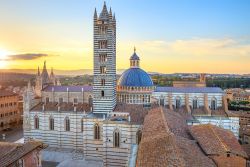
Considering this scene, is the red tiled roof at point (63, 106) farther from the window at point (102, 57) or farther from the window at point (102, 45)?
the window at point (102, 45)

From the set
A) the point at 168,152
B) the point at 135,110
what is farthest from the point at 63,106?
the point at 168,152

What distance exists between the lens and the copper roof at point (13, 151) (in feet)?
47.7

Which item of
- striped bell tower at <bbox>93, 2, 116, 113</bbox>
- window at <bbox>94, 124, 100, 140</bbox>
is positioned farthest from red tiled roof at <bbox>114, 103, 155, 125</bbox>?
window at <bbox>94, 124, 100, 140</bbox>

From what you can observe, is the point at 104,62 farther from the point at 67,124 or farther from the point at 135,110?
the point at 67,124

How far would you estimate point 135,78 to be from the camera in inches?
1453

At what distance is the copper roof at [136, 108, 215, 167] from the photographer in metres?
14.8

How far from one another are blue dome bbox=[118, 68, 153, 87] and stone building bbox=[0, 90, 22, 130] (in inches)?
929

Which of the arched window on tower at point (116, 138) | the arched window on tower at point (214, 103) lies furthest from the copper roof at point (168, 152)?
the arched window on tower at point (214, 103)

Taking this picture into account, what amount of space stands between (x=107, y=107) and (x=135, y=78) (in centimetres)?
572

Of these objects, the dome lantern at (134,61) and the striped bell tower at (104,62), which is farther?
the dome lantern at (134,61)

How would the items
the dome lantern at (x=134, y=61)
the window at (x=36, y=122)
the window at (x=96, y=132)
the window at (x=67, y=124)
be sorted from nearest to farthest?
1. the window at (x=96, y=132)
2. the window at (x=67, y=124)
3. the window at (x=36, y=122)
4. the dome lantern at (x=134, y=61)

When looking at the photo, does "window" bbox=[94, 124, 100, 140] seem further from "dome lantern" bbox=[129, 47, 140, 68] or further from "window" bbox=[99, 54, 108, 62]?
"dome lantern" bbox=[129, 47, 140, 68]

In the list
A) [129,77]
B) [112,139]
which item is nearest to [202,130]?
[112,139]

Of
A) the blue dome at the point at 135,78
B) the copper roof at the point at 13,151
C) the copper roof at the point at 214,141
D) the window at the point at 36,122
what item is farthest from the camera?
the window at the point at 36,122
